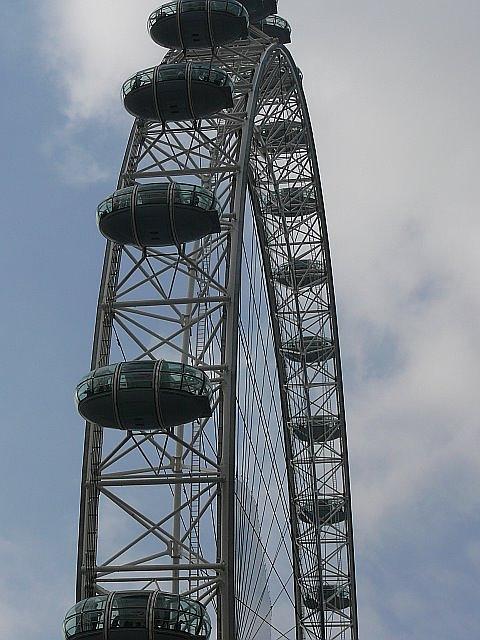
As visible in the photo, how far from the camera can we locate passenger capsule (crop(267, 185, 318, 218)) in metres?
47.0

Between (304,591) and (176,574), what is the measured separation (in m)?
22.0

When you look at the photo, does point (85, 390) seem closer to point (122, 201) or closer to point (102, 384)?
point (102, 384)

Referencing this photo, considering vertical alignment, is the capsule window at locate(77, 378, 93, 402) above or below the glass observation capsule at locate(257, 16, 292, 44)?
below

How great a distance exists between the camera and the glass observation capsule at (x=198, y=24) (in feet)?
112

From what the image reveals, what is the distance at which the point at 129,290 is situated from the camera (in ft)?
100

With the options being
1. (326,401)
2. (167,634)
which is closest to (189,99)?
(167,634)

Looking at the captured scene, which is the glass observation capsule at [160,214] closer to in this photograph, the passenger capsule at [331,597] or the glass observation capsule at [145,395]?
the glass observation capsule at [145,395]

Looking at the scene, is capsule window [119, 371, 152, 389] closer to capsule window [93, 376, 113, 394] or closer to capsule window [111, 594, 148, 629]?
capsule window [93, 376, 113, 394]

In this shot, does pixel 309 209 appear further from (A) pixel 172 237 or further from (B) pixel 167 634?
(B) pixel 167 634

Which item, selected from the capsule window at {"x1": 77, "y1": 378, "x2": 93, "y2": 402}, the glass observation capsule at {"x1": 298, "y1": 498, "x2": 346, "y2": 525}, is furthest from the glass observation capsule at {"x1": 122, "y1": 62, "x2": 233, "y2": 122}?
the glass observation capsule at {"x1": 298, "y1": 498, "x2": 346, "y2": 525}

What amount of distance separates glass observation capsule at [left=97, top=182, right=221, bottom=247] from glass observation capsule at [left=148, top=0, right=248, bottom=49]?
21.0ft

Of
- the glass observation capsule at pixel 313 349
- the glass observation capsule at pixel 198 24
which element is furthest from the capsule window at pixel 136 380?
the glass observation capsule at pixel 313 349

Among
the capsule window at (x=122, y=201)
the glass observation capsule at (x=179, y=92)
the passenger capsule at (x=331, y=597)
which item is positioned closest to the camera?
the capsule window at (x=122, y=201)

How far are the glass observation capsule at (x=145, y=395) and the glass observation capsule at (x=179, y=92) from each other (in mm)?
8022
